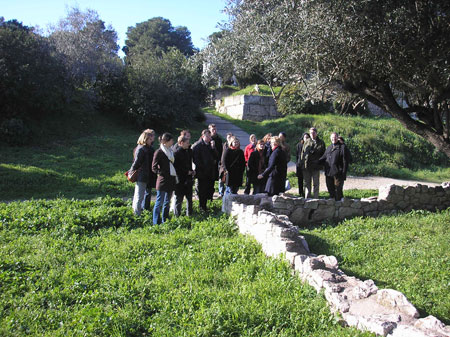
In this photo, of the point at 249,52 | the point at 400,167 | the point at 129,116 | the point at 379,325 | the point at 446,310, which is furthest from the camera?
the point at 129,116

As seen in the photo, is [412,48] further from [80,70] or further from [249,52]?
[80,70]

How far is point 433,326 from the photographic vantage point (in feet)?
12.0

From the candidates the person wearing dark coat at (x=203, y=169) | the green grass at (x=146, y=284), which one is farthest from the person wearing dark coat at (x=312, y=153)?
the green grass at (x=146, y=284)

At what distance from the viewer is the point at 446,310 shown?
15.0ft

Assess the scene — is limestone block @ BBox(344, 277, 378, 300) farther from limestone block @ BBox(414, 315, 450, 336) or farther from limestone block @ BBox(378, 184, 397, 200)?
limestone block @ BBox(378, 184, 397, 200)

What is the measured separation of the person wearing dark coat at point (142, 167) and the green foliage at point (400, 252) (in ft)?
11.1

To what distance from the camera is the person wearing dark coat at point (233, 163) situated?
9273mm

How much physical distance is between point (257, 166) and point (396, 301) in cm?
598

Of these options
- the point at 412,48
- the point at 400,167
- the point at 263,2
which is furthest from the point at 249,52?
the point at 400,167

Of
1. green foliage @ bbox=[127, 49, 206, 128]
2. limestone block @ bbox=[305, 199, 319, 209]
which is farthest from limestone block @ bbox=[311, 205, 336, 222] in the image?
green foliage @ bbox=[127, 49, 206, 128]

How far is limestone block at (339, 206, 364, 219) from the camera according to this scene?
8875 mm

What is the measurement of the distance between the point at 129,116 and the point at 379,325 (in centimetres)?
1752

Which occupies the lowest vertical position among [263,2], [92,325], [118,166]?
[92,325]

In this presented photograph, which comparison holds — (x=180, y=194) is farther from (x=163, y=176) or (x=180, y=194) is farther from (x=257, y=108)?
(x=257, y=108)
